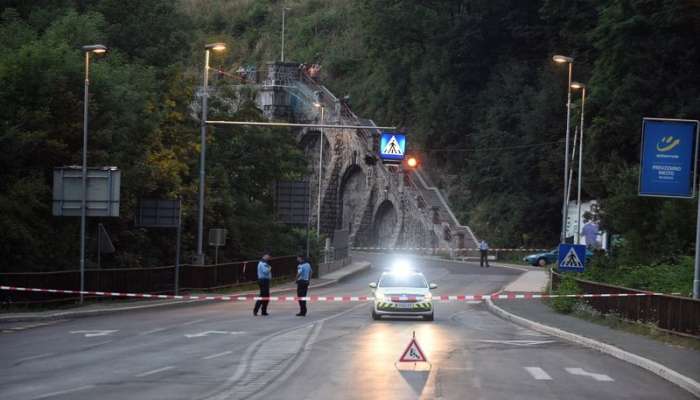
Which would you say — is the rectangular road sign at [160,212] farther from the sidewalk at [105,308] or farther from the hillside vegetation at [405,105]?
the sidewalk at [105,308]

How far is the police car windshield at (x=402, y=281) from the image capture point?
1361 inches

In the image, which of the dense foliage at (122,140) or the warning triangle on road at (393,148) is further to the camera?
the warning triangle on road at (393,148)

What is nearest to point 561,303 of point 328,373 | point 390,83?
point 328,373

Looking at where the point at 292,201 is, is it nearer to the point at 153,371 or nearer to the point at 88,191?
the point at 88,191

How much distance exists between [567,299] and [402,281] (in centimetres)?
550

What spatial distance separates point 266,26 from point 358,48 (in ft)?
97.1

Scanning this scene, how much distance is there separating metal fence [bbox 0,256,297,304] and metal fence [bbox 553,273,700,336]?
1634 cm

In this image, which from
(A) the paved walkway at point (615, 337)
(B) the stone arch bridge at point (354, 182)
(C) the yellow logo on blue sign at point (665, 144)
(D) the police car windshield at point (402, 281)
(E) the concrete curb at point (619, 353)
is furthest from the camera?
(B) the stone arch bridge at point (354, 182)

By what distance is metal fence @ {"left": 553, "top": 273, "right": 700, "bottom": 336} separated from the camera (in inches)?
989

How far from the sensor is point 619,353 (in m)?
22.9

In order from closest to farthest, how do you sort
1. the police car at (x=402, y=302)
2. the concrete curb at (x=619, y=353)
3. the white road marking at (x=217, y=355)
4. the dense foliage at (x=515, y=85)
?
the concrete curb at (x=619, y=353)
the white road marking at (x=217, y=355)
the police car at (x=402, y=302)
the dense foliage at (x=515, y=85)

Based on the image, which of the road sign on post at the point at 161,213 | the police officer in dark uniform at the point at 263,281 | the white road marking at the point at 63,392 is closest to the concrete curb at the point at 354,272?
the road sign on post at the point at 161,213

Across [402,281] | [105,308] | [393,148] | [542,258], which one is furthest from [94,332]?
[542,258]

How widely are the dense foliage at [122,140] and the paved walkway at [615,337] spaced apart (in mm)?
15986
